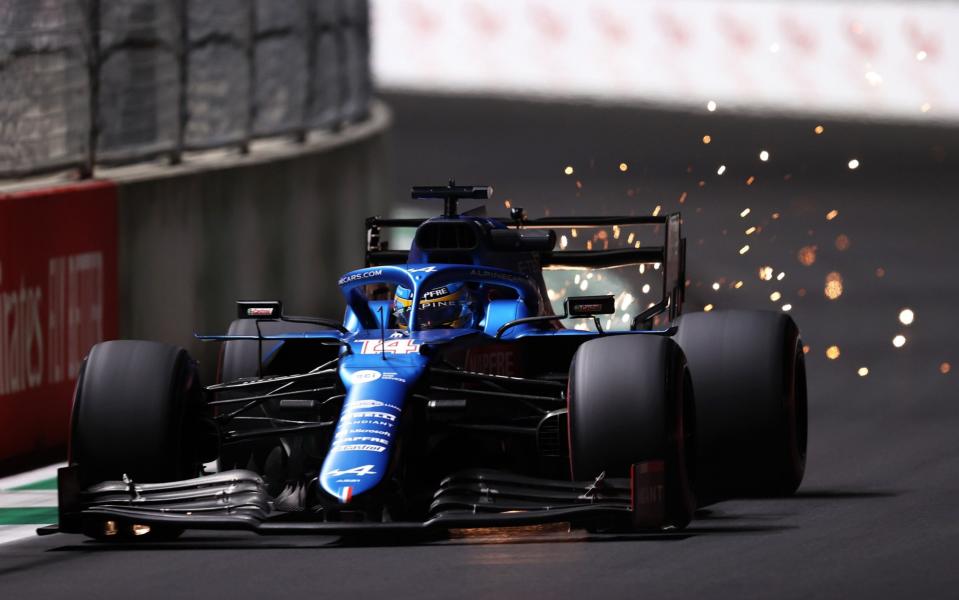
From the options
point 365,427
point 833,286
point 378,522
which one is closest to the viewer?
point 378,522

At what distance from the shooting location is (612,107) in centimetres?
4512

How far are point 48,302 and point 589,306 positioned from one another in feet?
13.3

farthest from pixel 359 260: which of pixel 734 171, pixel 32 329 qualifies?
pixel 734 171

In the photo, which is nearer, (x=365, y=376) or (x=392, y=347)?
(x=365, y=376)

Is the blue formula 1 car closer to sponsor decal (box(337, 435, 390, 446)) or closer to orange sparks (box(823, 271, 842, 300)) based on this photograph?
sponsor decal (box(337, 435, 390, 446))

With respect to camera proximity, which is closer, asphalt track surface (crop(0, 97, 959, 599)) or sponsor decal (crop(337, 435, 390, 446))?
asphalt track surface (crop(0, 97, 959, 599))

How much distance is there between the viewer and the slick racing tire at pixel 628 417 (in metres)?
10.2

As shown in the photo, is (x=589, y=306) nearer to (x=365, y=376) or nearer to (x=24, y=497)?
(x=365, y=376)

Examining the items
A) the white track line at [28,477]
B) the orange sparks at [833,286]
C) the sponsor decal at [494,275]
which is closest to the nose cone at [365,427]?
the sponsor decal at [494,275]

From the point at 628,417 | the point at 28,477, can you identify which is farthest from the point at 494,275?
the point at 28,477

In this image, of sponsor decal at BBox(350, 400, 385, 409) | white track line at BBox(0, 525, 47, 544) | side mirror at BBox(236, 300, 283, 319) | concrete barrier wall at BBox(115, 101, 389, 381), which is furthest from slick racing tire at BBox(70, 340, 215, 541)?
concrete barrier wall at BBox(115, 101, 389, 381)

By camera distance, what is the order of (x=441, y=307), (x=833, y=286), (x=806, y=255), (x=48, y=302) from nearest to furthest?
(x=441, y=307) < (x=48, y=302) < (x=833, y=286) < (x=806, y=255)

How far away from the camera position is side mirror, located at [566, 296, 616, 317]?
10812 mm

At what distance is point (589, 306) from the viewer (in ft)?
35.6
